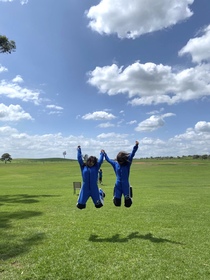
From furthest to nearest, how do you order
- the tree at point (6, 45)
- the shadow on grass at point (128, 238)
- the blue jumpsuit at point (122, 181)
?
1. the tree at point (6, 45)
2. the blue jumpsuit at point (122, 181)
3. the shadow on grass at point (128, 238)

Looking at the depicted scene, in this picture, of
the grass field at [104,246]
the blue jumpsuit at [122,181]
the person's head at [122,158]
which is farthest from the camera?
the person's head at [122,158]

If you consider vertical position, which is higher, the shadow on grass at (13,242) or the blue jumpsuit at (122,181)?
the blue jumpsuit at (122,181)

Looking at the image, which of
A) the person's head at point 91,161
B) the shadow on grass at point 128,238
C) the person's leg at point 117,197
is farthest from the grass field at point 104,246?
the person's head at point 91,161

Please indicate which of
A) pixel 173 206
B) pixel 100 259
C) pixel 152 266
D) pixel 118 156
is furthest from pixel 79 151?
pixel 173 206

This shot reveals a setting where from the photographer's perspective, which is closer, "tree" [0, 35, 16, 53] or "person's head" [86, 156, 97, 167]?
"person's head" [86, 156, 97, 167]

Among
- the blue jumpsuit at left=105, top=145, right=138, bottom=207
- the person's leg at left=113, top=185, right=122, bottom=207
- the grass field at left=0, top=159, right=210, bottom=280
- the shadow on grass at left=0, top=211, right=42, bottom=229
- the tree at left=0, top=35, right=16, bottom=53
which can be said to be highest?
the tree at left=0, top=35, right=16, bottom=53

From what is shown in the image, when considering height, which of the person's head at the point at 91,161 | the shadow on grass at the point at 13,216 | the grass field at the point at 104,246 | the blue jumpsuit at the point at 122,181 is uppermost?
the person's head at the point at 91,161

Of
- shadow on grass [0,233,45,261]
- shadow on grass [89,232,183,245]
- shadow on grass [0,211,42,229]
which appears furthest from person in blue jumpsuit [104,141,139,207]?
shadow on grass [0,211,42,229]

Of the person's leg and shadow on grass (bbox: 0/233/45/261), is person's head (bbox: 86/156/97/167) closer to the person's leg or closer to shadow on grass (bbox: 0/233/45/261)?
the person's leg

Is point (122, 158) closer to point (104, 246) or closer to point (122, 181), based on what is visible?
point (122, 181)

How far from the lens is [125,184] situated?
36.2 ft

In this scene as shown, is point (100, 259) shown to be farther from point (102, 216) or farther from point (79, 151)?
point (102, 216)

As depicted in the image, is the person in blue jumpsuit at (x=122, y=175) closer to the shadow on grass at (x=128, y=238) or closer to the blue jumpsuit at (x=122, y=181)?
the blue jumpsuit at (x=122, y=181)

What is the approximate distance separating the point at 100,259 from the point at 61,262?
3.67ft
